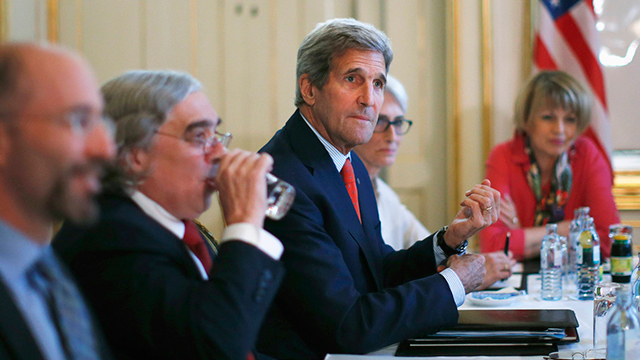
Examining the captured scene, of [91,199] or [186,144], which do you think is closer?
[91,199]

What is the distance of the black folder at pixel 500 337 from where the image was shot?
1219mm

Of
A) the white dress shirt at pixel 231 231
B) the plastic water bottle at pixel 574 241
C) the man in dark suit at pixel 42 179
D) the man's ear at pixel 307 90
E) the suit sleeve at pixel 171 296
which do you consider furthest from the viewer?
the plastic water bottle at pixel 574 241

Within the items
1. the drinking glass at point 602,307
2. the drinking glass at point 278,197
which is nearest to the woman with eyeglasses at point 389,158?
the drinking glass at point 602,307

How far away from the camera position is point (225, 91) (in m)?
3.75

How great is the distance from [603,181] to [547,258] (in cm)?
116

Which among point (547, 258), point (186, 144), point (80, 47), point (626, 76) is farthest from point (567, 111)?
point (80, 47)

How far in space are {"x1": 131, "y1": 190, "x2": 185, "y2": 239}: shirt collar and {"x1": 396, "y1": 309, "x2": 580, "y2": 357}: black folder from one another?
1.80 feet

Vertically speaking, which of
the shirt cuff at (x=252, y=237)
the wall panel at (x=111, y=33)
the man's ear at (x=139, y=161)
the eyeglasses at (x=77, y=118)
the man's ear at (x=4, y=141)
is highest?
the wall panel at (x=111, y=33)

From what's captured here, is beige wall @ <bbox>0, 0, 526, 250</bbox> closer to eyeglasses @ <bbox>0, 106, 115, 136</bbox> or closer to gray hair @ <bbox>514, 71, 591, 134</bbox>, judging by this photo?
gray hair @ <bbox>514, 71, 591, 134</bbox>

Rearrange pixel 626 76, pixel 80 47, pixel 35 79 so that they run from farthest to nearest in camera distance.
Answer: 1. pixel 80 47
2. pixel 626 76
3. pixel 35 79

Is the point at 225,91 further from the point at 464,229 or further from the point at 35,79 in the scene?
the point at 35,79

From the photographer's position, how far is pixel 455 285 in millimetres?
1386

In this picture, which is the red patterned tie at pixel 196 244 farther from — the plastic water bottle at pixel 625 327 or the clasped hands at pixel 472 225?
the plastic water bottle at pixel 625 327

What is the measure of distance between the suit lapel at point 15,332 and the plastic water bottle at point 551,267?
1520mm
